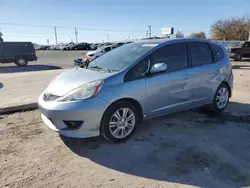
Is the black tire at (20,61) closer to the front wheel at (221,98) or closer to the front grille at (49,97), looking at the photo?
the front grille at (49,97)

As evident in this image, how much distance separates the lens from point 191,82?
489 centimetres

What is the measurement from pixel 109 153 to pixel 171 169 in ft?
3.19

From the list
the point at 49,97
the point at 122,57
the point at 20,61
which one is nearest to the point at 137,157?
the point at 49,97

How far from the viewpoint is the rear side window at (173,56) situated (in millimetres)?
4527

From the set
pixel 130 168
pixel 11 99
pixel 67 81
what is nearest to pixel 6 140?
pixel 67 81

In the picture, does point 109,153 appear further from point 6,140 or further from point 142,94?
point 6,140

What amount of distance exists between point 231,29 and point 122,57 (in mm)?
45891

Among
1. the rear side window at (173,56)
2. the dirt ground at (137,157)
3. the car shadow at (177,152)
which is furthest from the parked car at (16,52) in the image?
the rear side window at (173,56)

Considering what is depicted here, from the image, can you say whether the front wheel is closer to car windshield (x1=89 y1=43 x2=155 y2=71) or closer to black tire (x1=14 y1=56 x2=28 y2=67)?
car windshield (x1=89 y1=43 x2=155 y2=71)

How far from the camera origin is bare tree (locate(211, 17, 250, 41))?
43062 millimetres

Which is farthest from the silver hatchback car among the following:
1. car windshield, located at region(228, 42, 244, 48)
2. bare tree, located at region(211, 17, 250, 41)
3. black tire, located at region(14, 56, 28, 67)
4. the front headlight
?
bare tree, located at region(211, 17, 250, 41)

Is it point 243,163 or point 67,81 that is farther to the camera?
point 67,81

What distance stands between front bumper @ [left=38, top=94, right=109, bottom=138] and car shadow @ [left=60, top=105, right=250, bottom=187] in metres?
0.33

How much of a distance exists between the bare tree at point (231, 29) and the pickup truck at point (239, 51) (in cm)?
2477
